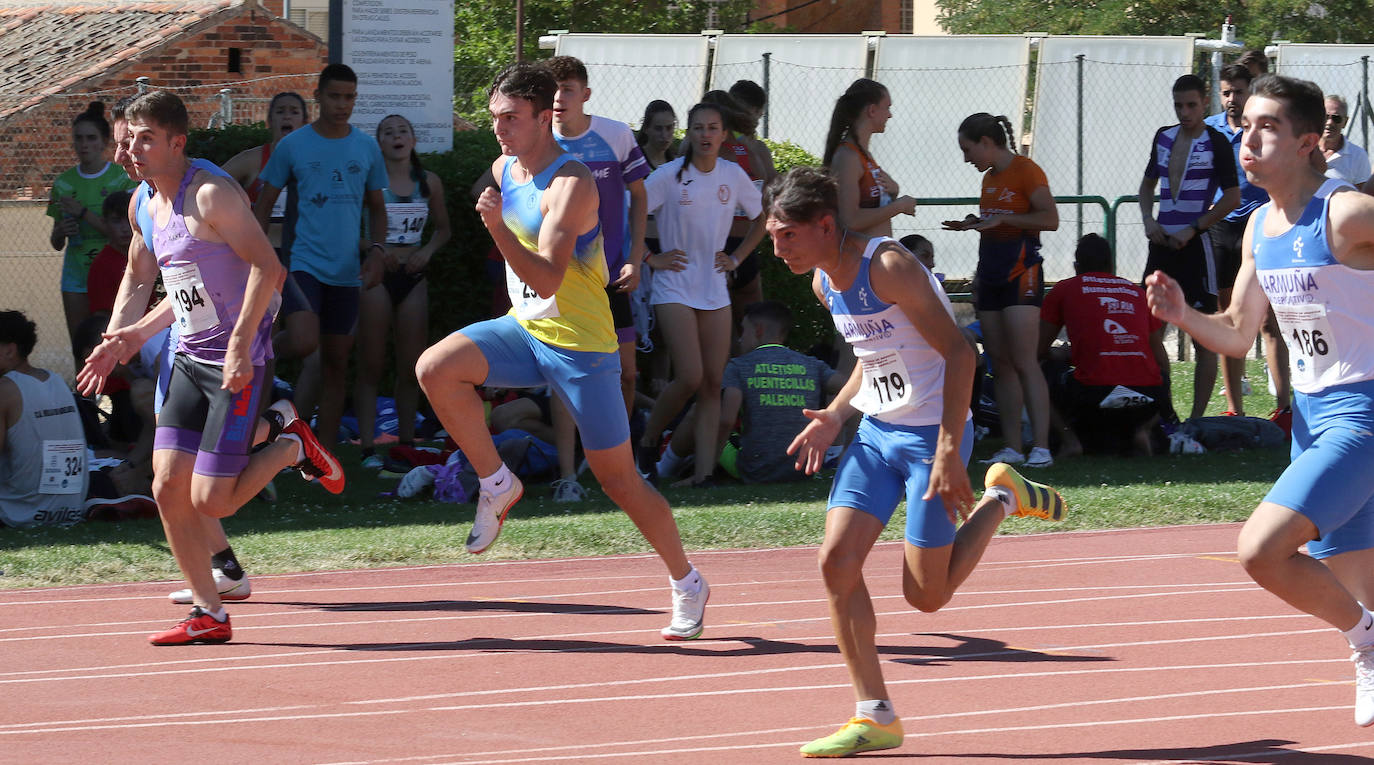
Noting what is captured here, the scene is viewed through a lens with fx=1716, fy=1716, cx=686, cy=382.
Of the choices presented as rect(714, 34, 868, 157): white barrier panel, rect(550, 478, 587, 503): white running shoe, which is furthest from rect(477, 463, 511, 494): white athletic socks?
rect(714, 34, 868, 157): white barrier panel

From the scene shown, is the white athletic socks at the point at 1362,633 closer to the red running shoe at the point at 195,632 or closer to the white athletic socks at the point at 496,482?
the white athletic socks at the point at 496,482

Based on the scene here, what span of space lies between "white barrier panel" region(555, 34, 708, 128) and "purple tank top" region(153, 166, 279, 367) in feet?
51.1

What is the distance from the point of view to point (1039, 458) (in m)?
10.7

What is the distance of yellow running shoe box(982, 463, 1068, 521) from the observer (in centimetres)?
598

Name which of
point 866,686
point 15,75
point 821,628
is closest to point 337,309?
point 821,628

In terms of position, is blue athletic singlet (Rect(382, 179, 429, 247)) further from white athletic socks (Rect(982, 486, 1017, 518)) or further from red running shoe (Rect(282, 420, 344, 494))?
white athletic socks (Rect(982, 486, 1017, 518))

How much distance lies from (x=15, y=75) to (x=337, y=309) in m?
19.0

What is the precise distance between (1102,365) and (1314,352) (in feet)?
19.5

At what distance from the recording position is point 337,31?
41.1ft

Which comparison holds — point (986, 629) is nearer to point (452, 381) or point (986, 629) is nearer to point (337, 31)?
point (452, 381)

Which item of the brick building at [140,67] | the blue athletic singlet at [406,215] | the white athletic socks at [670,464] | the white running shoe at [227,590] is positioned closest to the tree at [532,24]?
the brick building at [140,67]

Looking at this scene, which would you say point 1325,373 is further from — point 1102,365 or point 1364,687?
point 1102,365

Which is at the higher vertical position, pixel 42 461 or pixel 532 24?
pixel 532 24

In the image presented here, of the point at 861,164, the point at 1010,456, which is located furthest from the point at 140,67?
the point at 1010,456
